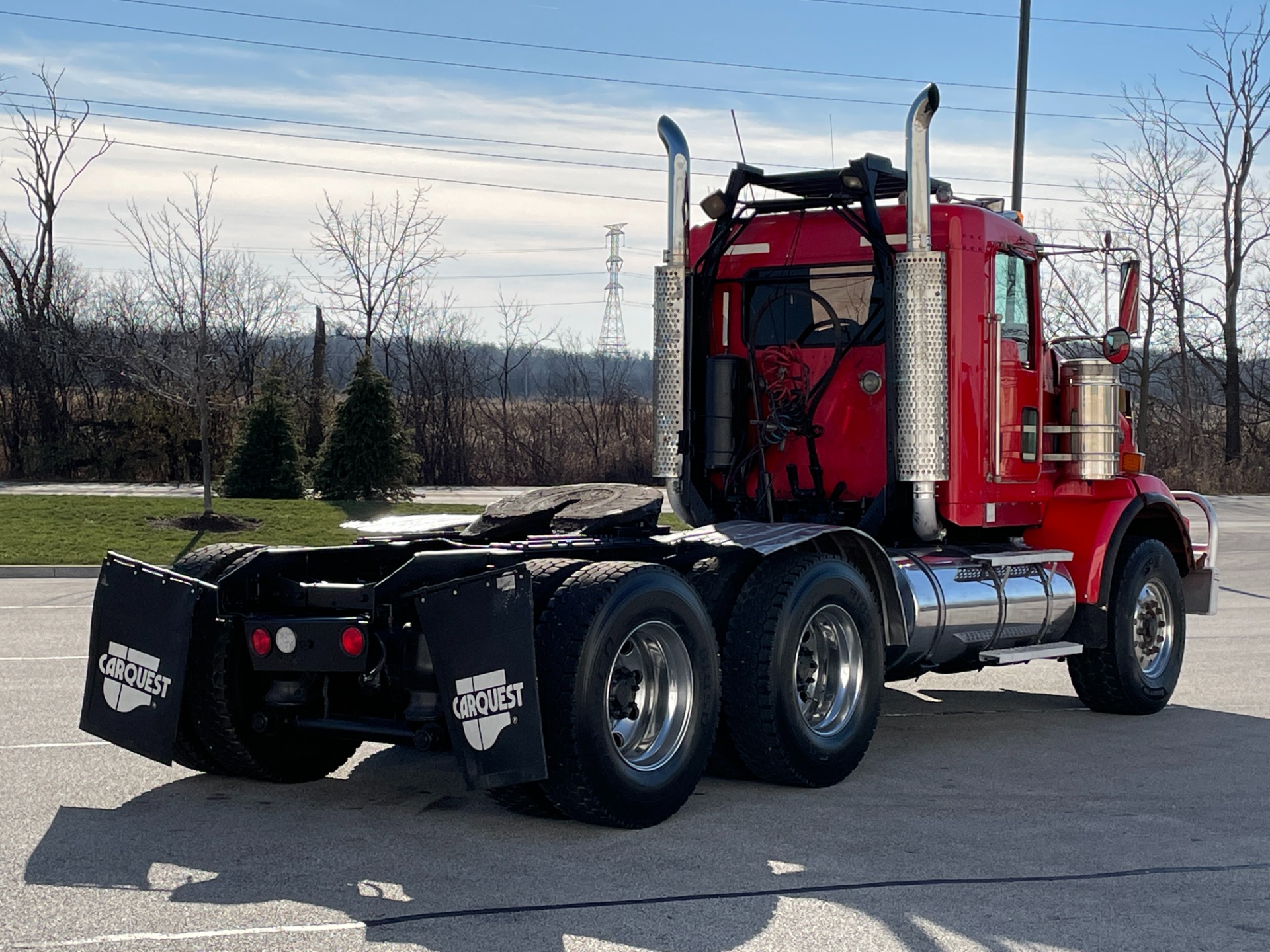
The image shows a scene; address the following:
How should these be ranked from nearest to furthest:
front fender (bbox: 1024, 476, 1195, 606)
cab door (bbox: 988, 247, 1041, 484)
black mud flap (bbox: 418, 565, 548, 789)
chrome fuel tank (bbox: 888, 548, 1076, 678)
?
black mud flap (bbox: 418, 565, 548, 789)
chrome fuel tank (bbox: 888, 548, 1076, 678)
cab door (bbox: 988, 247, 1041, 484)
front fender (bbox: 1024, 476, 1195, 606)

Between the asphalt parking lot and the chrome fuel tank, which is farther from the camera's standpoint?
the chrome fuel tank

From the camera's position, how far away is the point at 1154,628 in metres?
10.0

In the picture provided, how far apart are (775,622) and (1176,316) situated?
40679 mm

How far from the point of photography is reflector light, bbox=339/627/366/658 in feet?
20.6

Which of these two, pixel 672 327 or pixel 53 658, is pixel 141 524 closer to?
pixel 53 658

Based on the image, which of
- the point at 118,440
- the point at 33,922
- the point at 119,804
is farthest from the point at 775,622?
the point at 118,440

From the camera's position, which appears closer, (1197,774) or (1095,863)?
(1095,863)

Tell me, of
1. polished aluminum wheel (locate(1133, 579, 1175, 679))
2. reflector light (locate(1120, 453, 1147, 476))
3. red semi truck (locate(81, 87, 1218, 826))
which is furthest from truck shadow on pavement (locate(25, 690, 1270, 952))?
reflector light (locate(1120, 453, 1147, 476))

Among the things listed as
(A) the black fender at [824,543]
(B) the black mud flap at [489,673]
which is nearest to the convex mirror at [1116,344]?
(A) the black fender at [824,543]

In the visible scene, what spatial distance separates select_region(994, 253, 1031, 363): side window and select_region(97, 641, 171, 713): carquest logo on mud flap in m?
5.23

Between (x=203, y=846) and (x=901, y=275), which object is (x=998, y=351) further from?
(x=203, y=846)

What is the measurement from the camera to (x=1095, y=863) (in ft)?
19.0

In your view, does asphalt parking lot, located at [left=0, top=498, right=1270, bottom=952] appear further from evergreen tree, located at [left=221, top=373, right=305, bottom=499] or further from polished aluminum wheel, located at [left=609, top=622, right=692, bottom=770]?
evergreen tree, located at [left=221, top=373, right=305, bottom=499]

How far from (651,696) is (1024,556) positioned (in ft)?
Result: 11.1
